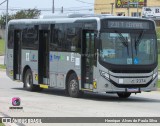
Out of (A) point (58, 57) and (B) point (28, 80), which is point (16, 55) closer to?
(B) point (28, 80)

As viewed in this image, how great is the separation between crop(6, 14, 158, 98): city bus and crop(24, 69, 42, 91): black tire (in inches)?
71.9

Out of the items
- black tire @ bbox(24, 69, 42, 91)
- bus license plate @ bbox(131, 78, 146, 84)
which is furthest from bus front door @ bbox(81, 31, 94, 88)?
black tire @ bbox(24, 69, 42, 91)

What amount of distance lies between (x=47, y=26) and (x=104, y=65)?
4489mm

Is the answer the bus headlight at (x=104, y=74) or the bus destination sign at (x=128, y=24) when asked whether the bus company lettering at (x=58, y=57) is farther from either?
the bus destination sign at (x=128, y=24)

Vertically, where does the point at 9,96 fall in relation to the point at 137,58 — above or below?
below

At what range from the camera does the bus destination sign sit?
2152 centimetres

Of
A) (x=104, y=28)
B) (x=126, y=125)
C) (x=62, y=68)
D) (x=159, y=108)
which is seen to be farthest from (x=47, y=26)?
(x=126, y=125)

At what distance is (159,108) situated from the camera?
18688 millimetres

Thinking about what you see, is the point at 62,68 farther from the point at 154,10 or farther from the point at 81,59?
the point at 154,10

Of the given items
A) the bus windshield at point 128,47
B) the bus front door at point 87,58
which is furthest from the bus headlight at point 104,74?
the bus front door at point 87,58

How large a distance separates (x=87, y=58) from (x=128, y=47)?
1.52m

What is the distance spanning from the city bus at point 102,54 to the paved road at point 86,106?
56 centimetres

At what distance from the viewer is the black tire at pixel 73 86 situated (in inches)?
877

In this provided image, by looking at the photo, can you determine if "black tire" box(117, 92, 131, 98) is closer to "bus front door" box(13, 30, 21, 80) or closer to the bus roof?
the bus roof
